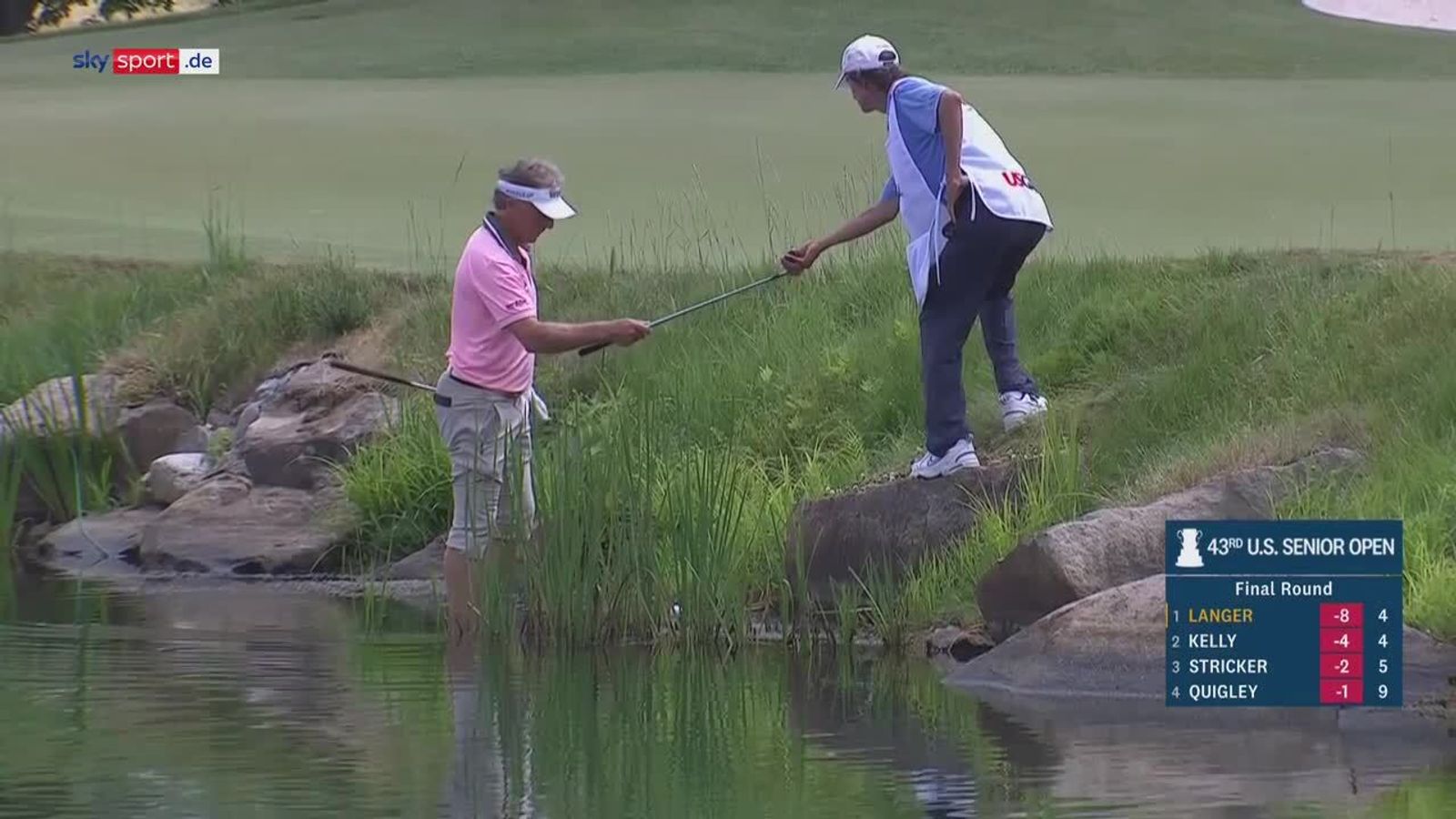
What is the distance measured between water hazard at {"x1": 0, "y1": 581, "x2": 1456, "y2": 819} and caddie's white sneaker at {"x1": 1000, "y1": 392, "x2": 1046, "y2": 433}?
1.91m

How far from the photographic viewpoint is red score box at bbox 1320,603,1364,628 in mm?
8438

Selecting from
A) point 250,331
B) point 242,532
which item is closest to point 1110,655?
point 242,532

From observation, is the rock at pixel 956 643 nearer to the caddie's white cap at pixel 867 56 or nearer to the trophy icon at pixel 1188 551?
the trophy icon at pixel 1188 551

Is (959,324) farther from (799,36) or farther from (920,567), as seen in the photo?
(799,36)

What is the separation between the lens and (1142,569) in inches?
384

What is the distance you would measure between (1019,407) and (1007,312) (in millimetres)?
430

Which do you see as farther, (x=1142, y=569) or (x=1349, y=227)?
(x=1349, y=227)

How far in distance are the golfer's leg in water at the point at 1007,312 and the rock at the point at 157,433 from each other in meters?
4.85

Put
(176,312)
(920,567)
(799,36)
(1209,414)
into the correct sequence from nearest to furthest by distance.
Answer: (920,567), (1209,414), (176,312), (799,36)

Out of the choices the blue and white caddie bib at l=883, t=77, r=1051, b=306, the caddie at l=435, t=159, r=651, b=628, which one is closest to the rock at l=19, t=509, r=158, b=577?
the caddie at l=435, t=159, r=651, b=628

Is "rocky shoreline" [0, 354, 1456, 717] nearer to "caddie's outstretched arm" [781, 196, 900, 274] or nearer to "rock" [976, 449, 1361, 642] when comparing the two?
"rock" [976, 449, 1361, 642]

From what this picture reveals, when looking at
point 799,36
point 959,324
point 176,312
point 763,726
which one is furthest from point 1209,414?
point 799,36

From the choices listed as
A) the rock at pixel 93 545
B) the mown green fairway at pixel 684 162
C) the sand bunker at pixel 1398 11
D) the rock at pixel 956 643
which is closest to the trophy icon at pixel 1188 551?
the rock at pixel 956 643

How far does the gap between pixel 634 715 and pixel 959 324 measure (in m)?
2.60
